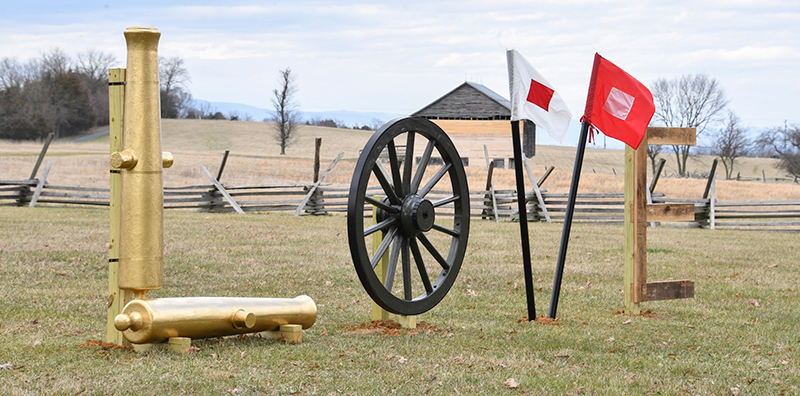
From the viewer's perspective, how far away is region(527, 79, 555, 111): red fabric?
251 inches

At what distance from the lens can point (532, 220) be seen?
2173 centimetres

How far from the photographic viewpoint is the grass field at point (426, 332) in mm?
4402

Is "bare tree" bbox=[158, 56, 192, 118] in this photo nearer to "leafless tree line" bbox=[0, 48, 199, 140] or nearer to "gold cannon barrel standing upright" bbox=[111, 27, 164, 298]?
"leafless tree line" bbox=[0, 48, 199, 140]

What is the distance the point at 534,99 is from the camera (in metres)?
6.37

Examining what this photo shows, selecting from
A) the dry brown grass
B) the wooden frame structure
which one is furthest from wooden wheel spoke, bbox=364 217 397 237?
the dry brown grass

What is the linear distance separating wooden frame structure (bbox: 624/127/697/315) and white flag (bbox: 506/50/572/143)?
46.4 inches

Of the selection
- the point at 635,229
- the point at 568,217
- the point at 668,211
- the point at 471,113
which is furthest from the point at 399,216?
the point at 471,113

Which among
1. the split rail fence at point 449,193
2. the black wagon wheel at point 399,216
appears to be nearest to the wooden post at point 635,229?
the black wagon wheel at point 399,216

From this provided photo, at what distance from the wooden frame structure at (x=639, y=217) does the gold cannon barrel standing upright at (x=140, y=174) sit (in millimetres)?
4696

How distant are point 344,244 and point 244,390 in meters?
9.08

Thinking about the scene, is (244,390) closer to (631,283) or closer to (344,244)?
(631,283)

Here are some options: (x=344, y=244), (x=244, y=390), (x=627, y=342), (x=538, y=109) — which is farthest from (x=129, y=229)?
(x=344, y=244)

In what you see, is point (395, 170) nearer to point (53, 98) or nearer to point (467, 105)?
point (467, 105)

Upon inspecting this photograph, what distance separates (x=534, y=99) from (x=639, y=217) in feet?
6.27
